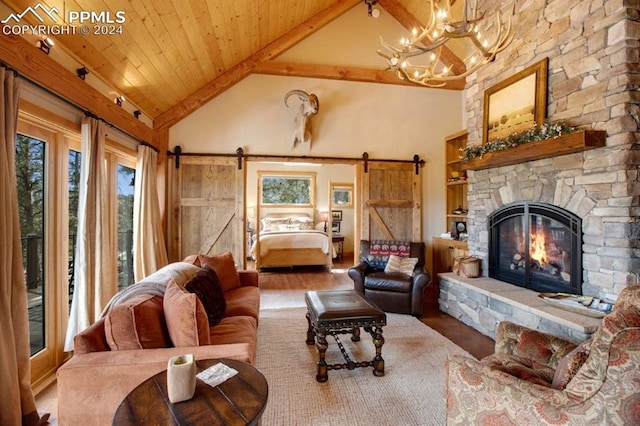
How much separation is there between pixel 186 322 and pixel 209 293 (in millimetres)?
737

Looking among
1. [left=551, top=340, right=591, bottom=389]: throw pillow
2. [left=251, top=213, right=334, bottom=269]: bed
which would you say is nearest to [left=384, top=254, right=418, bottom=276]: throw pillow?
[left=251, top=213, right=334, bottom=269]: bed

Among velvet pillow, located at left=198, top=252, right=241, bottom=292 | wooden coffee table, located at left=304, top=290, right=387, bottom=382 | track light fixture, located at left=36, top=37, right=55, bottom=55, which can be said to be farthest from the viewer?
velvet pillow, located at left=198, top=252, right=241, bottom=292

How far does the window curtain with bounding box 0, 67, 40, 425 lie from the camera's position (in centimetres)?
176

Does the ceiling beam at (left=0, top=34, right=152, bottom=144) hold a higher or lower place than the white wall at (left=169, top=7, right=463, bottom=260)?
lower

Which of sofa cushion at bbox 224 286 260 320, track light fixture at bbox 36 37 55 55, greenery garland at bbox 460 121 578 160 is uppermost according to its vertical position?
track light fixture at bbox 36 37 55 55

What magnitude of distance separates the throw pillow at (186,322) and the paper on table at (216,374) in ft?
0.93

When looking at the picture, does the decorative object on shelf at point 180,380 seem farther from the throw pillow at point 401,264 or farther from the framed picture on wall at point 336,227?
the framed picture on wall at point 336,227

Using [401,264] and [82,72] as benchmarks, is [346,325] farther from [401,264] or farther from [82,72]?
[82,72]

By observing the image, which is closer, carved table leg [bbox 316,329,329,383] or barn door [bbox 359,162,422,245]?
carved table leg [bbox 316,329,329,383]

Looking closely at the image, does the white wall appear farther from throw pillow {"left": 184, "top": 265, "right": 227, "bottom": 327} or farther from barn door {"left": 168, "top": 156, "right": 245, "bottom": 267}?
throw pillow {"left": 184, "top": 265, "right": 227, "bottom": 327}

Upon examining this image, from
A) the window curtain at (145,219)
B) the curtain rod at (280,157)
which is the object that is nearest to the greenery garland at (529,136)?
the curtain rod at (280,157)

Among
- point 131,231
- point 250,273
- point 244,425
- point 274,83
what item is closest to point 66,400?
point 244,425

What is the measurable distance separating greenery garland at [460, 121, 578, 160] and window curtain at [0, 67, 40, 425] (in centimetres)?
422

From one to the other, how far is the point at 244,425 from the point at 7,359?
A: 1.69 meters
